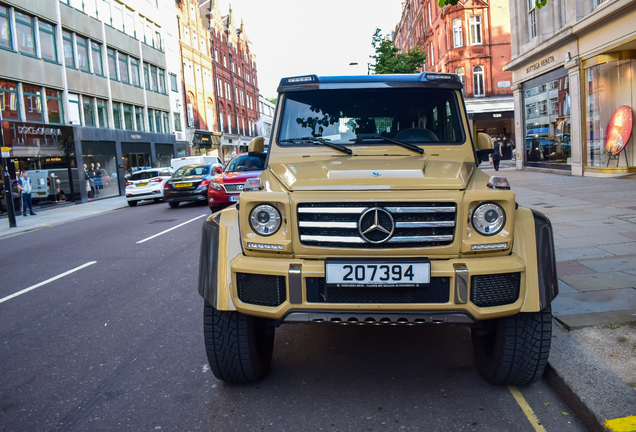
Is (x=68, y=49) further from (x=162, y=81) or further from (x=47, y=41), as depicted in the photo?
(x=162, y=81)

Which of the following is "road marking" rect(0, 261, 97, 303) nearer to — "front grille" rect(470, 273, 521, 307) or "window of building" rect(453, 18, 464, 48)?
"front grille" rect(470, 273, 521, 307)

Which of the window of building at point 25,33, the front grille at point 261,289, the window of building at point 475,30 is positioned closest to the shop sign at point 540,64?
the window of building at point 475,30

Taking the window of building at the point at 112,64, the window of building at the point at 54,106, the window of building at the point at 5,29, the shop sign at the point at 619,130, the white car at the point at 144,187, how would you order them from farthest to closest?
1. the window of building at the point at 112,64
2. the window of building at the point at 54,106
3. the window of building at the point at 5,29
4. the white car at the point at 144,187
5. the shop sign at the point at 619,130

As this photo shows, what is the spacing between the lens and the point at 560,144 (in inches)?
821

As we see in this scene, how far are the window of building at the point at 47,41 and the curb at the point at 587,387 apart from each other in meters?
28.4

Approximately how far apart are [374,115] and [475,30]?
3734 cm

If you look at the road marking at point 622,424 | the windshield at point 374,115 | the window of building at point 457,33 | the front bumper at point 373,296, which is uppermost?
→ the window of building at point 457,33

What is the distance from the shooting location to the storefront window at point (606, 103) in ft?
55.3

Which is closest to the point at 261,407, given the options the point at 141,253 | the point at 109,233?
the point at 141,253

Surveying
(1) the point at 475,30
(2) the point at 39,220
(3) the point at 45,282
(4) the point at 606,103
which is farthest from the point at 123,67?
(3) the point at 45,282

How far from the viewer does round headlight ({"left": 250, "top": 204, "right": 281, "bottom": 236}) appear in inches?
123

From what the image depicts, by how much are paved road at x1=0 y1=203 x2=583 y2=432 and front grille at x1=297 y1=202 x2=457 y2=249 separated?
103 centimetres

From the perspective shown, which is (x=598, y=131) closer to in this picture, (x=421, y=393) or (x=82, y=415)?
(x=421, y=393)

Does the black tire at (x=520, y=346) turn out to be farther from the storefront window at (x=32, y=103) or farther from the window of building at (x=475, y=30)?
the window of building at (x=475, y=30)
